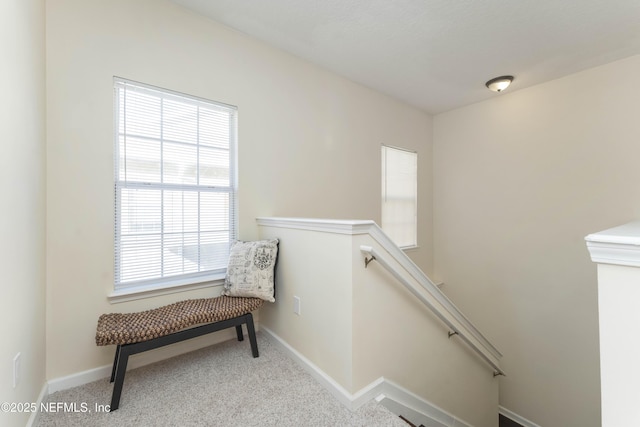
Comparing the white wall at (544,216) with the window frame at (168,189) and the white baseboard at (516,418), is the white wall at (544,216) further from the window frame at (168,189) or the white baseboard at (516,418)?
the window frame at (168,189)

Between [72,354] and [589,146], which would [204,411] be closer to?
[72,354]

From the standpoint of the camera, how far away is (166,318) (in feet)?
5.57

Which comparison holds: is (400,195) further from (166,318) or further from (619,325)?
(166,318)

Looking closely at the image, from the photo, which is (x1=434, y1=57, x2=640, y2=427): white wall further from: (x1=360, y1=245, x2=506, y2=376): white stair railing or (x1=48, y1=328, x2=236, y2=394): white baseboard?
(x1=48, y1=328, x2=236, y2=394): white baseboard

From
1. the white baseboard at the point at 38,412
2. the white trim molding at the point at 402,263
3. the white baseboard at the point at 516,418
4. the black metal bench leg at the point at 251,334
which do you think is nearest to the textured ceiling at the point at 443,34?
the white trim molding at the point at 402,263

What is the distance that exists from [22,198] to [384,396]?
2254 millimetres

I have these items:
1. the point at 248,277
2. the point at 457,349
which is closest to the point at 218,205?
the point at 248,277

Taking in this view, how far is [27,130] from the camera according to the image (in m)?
1.31

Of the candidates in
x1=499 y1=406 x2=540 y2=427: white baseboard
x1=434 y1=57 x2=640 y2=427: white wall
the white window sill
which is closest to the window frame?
the white window sill

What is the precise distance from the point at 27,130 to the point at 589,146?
4.72m

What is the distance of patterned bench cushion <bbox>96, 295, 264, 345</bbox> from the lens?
1.51 meters

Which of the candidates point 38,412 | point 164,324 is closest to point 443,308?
point 164,324

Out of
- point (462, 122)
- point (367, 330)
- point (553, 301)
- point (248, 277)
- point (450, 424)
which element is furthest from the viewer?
point (462, 122)

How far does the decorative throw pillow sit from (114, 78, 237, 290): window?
0.24 metres
